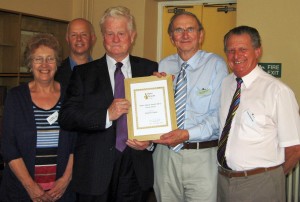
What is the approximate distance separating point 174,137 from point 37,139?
90 centimetres

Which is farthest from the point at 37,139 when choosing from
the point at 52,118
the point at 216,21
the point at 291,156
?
the point at 216,21

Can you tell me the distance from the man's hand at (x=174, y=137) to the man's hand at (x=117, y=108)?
0.29 m

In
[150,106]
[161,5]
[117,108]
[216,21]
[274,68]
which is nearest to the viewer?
[117,108]

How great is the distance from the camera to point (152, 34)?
5.11m

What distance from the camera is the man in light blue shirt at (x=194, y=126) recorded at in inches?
88.9

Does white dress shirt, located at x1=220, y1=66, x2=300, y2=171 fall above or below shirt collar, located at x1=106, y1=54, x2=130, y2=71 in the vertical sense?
below

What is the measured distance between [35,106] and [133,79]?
0.69m

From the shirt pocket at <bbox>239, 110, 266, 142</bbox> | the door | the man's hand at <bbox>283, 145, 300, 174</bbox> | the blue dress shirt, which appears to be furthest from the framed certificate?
the door

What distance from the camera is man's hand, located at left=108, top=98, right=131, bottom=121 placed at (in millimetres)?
2059

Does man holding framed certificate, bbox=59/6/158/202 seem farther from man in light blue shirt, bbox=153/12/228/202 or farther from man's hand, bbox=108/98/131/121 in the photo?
man in light blue shirt, bbox=153/12/228/202

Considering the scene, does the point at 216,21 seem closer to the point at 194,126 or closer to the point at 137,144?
the point at 194,126

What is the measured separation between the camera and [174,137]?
2.12m

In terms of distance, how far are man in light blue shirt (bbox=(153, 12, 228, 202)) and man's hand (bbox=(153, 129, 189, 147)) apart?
0.19 feet

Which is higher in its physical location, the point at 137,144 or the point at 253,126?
the point at 253,126
